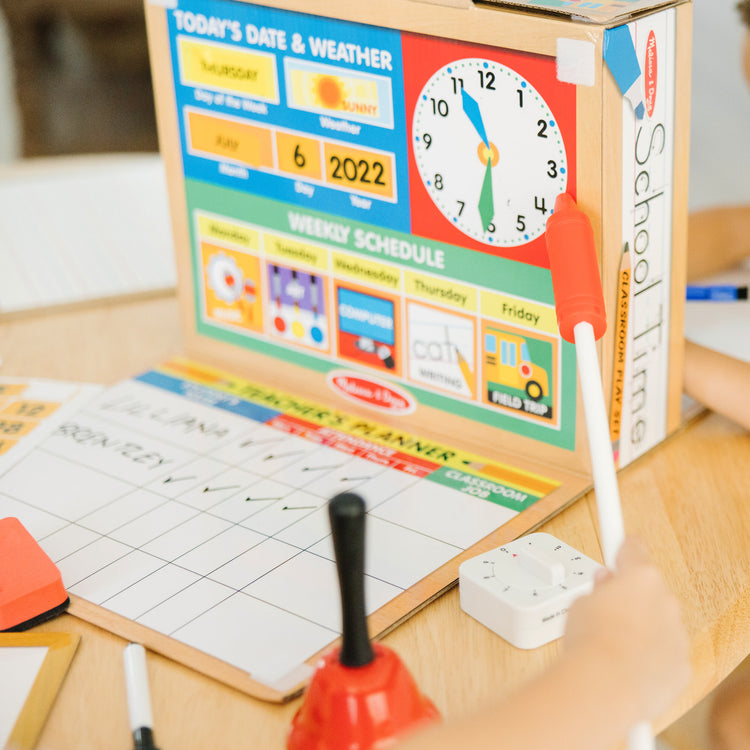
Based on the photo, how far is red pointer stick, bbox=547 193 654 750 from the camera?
0.52m

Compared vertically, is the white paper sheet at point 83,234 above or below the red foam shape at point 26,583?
above

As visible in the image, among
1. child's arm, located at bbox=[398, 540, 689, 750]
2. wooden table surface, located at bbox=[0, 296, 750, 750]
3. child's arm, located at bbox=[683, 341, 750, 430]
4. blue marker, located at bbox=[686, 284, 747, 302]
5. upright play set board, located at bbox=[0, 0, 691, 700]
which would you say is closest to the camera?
child's arm, located at bbox=[398, 540, 689, 750]

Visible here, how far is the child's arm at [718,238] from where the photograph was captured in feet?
3.18

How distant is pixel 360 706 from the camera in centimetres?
45

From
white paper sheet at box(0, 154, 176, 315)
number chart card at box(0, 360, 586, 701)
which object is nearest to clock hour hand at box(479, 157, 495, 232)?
number chart card at box(0, 360, 586, 701)

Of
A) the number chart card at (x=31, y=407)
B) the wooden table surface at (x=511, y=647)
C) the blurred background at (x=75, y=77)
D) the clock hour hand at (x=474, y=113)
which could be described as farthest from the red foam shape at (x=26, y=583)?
the blurred background at (x=75, y=77)

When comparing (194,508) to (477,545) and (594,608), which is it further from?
(594,608)

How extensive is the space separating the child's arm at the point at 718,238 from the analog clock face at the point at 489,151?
360 millimetres

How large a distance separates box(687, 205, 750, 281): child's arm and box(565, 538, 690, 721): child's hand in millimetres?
588

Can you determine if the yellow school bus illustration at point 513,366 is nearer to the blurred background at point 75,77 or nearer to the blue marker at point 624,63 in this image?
the blue marker at point 624,63

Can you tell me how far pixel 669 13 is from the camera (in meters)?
0.63

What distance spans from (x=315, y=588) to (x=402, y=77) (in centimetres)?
34

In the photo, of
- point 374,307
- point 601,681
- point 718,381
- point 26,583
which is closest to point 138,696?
A: point 26,583

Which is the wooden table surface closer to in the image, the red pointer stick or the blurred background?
Answer: the red pointer stick
